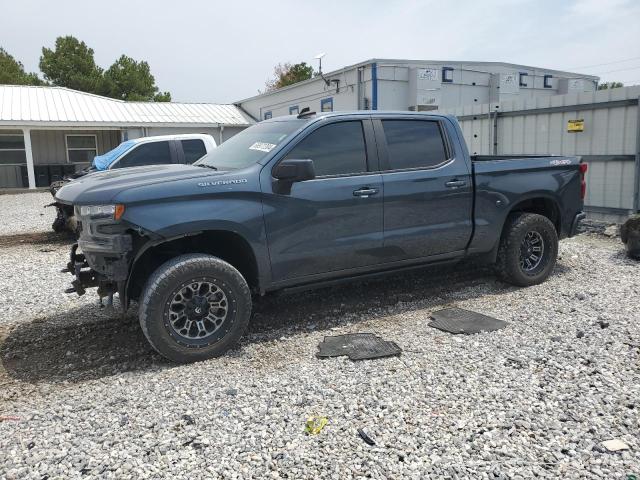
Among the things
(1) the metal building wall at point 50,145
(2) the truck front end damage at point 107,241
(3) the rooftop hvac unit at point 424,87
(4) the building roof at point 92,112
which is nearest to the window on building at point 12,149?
(1) the metal building wall at point 50,145

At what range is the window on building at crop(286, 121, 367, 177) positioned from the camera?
187 inches

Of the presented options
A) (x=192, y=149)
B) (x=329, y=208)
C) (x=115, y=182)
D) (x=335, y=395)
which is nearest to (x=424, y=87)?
(x=192, y=149)

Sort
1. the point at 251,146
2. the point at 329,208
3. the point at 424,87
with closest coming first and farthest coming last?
1. the point at 329,208
2. the point at 251,146
3. the point at 424,87

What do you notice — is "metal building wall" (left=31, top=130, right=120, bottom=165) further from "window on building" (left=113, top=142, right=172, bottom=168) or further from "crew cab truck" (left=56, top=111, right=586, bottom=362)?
"crew cab truck" (left=56, top=111, right=586, bottom=362)

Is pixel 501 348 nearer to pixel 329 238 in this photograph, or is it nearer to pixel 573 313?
pixel 573 313

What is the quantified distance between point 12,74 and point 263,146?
4665 centimetres

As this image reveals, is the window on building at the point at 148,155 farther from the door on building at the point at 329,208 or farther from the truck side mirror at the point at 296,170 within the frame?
the truck side mirror at the point at 296,170

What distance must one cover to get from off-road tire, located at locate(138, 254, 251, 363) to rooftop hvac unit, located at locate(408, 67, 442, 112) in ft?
47.3

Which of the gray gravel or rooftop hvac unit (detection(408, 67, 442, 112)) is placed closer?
the gray gravel

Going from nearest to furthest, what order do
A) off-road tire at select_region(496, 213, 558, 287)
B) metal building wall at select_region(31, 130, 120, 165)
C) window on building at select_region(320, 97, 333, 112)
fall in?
off-road tire at select_region(496, 213, 558, 287)
window on building at select_region(320, 97, 333, 112)
metal building wall at select_region(31, 130, 120, 165)

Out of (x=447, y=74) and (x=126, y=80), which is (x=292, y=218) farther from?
(x=126, y=80)

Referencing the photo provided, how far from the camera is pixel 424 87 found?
57.5 feet

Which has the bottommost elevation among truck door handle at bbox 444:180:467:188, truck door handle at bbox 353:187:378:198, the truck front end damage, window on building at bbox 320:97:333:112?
the truck front end damage

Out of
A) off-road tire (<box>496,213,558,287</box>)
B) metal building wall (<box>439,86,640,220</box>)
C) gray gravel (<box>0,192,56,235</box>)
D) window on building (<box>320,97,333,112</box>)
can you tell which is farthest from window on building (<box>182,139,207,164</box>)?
window on building (<box>320,97,333,112</box>)
